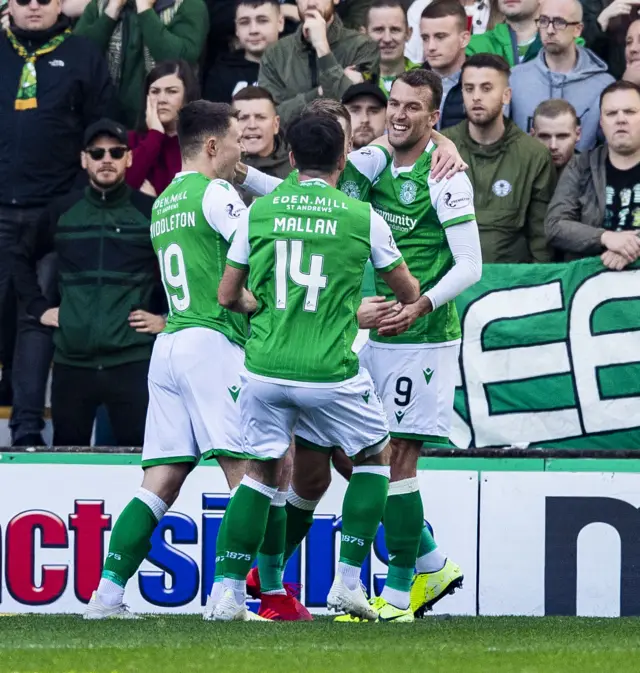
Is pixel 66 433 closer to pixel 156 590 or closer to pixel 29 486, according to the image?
pixel 29 486

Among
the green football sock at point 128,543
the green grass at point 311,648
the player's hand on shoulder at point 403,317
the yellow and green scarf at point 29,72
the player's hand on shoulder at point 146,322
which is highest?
the yellow and green scarf at point 29,72

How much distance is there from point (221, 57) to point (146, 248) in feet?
7.98

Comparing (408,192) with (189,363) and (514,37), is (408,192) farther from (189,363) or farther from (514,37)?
(514,37)

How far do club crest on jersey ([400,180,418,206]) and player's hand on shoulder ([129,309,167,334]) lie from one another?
2556 millimetres

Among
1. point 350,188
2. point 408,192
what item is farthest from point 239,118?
point 408,192

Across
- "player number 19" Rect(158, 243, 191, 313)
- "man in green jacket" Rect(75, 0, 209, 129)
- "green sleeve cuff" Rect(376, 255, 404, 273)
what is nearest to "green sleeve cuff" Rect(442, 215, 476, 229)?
"green sleeve cuff" Rect(376, 255, 404, 273)

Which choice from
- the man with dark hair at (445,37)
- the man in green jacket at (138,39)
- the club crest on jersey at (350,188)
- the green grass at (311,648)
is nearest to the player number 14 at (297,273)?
the club crest on jersey at (350,188)

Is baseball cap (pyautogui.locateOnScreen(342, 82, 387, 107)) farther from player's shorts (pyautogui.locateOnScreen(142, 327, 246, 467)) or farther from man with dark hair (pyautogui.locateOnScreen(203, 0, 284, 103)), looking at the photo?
player's shorts (pyautogui.locateOnScreen(142, 327, 246, 467))

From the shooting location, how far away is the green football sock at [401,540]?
22.4ft

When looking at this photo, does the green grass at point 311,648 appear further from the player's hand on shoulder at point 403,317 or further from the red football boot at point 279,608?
the player's hand on shoulder at point 403,317

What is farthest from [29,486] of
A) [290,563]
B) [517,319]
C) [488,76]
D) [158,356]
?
[488,76]

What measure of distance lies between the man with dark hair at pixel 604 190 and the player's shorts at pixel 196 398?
2.88 metres

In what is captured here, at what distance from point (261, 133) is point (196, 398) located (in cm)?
344

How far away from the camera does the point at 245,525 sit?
6.19 meters
